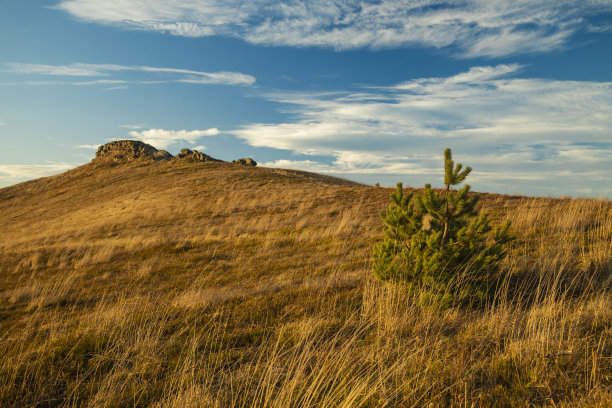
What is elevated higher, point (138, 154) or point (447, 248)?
point (138, 154)

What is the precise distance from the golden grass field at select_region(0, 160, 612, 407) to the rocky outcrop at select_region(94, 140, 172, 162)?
35160mm

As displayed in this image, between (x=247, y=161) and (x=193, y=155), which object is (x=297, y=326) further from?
(x=193, y=155)

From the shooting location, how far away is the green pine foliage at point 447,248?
181 inches

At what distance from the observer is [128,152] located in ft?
158

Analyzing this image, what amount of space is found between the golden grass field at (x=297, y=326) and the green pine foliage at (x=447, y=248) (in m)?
0.34

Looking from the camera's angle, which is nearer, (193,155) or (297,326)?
(297,326)

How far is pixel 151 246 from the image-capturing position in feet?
38.9

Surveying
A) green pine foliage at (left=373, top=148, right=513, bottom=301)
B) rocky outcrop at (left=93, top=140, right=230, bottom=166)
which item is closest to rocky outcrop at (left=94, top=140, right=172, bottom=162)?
rocky outcrop at (left=93, top=140, right=230, bottom=166)

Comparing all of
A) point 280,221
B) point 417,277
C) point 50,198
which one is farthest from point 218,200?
point 50,198

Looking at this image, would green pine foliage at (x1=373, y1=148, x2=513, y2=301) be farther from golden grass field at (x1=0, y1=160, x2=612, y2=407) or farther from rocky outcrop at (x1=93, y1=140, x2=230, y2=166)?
rocky outcrop at (x1=93, y1=140, x2=230, y2=166)

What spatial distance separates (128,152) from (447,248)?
52.2 meters

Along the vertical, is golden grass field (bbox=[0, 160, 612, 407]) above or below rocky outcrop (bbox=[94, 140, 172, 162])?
below

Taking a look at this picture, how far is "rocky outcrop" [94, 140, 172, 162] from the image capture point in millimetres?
45656

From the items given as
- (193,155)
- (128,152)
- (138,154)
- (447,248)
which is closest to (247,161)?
(193,155)
